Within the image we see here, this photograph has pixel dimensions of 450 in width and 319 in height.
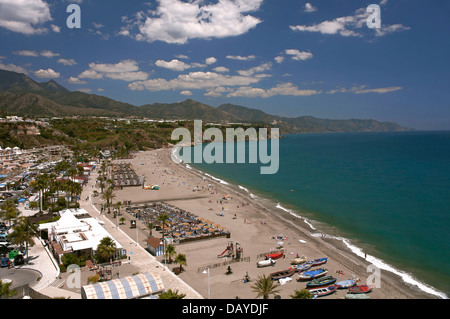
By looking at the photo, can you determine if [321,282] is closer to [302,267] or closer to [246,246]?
[302,267]

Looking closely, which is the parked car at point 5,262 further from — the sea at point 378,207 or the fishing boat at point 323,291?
the sea at point 378,207

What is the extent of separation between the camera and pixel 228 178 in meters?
77.6

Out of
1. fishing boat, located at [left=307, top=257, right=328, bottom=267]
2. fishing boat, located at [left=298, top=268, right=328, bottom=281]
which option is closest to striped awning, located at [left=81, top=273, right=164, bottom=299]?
fishing boat, located at [left=298, top=268, right=328, bottom=281]

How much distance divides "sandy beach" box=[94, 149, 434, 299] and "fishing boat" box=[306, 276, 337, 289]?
0.60 metres

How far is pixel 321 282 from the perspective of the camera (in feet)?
77.6

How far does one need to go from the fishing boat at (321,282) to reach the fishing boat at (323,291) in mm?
566

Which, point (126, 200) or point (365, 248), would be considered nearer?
point (365, 248)

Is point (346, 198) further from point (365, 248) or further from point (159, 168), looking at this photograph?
point (159, 168)

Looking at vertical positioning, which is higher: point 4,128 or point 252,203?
point 4,128

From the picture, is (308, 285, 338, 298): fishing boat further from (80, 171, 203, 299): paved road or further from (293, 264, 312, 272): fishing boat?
(80, 171, 203, 299): paved road

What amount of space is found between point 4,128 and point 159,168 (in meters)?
53.4

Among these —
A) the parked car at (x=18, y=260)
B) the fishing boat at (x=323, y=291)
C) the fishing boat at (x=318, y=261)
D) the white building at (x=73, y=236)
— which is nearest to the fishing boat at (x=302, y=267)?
the fishing boat at (x=318, y=261)

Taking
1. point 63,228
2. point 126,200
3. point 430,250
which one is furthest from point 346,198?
point 63,228
